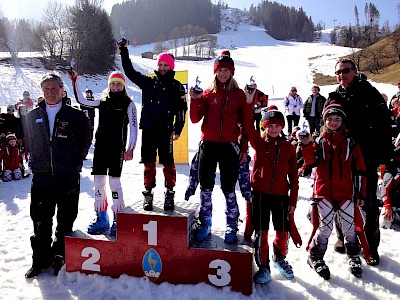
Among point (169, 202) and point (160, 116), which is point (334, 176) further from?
point (160, 116)

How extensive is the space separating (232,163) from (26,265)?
2721mm

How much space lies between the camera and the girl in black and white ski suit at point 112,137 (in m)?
3.99

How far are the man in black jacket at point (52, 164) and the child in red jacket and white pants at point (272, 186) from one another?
2079 millimetres

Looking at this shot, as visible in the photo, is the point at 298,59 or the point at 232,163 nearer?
the point at 232,163

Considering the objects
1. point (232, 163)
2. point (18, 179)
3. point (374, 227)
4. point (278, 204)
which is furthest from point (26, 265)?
point (18, 179)

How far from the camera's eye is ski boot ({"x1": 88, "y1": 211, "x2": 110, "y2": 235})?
3.90 meters

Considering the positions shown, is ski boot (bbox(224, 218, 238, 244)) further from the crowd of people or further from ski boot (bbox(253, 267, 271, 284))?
ski boot (bbox(253, 267, 271, 284))

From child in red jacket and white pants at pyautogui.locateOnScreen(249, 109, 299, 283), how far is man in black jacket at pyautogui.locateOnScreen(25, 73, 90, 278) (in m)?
2.08

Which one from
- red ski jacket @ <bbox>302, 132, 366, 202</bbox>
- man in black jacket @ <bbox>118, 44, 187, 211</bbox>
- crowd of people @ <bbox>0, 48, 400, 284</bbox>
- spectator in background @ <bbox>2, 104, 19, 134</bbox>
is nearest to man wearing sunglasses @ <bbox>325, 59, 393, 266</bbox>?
crowd of people @ <bbox>0, 48, 400, 284</bbox>

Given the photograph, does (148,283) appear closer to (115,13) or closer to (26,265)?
(26,265)

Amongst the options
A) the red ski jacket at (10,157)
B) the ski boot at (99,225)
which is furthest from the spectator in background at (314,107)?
the red ski jacket at (10,157)

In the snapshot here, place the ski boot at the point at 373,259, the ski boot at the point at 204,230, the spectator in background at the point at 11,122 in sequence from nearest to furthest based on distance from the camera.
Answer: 1. the ski boot at the point at 204,230
2. the ski boot at the point at 373,259
3. the spectator in background at the point at 11,122

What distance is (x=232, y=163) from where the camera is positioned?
362cm

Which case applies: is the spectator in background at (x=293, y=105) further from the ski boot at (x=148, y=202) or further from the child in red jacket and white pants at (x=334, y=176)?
the ski boot at (x=148, y=202)
